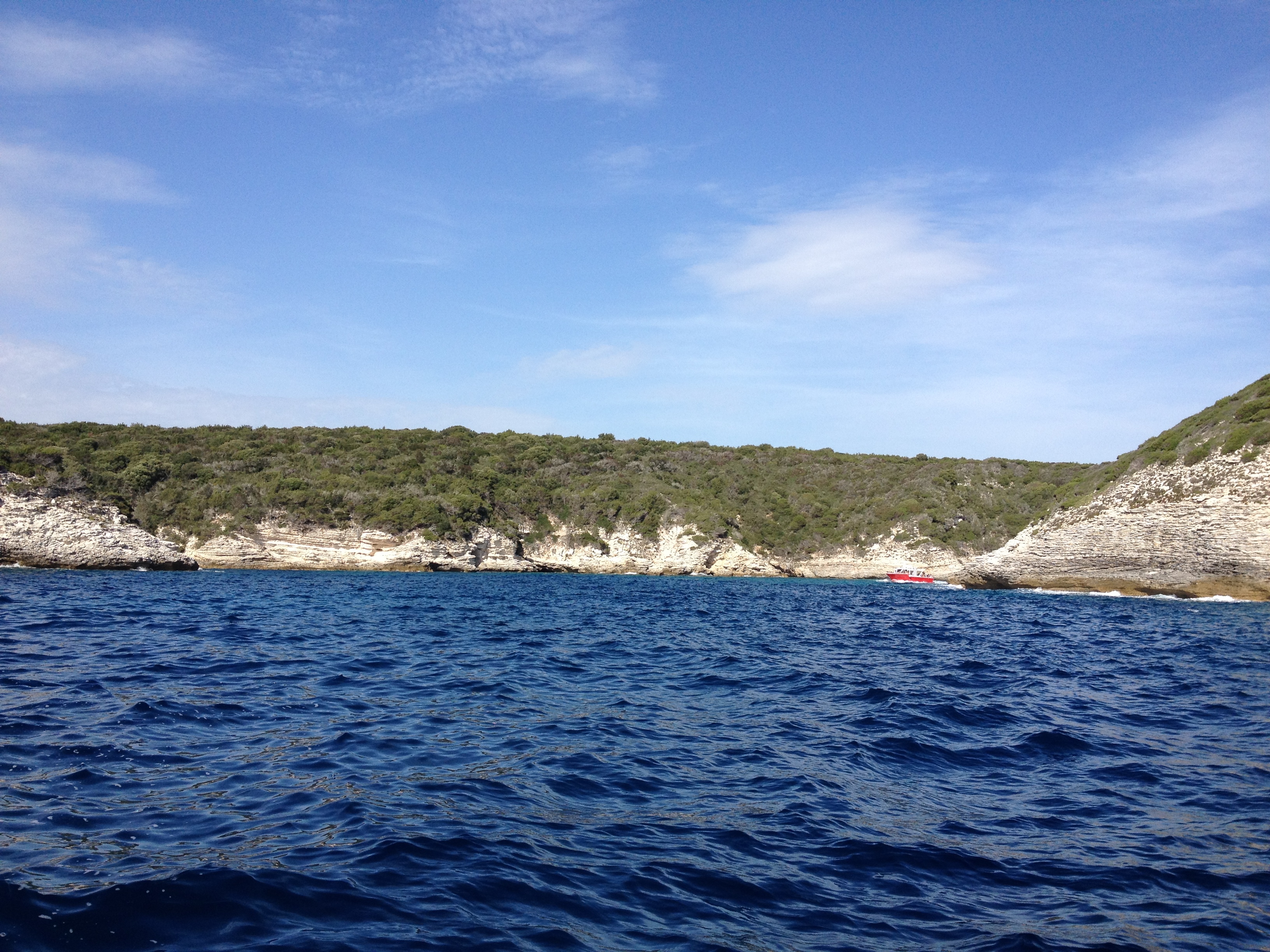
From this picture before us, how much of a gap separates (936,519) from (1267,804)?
76.6 meters

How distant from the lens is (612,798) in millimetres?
8523

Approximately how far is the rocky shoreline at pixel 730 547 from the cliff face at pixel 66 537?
7 centimetres

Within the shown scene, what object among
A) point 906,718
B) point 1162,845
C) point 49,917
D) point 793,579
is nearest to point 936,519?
point 793,579

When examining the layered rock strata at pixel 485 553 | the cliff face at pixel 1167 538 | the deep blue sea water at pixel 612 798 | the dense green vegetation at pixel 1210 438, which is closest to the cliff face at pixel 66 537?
the layered rock strata at pixel 485 553

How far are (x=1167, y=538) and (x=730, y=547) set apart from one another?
38.4 metres

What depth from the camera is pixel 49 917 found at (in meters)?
5.07

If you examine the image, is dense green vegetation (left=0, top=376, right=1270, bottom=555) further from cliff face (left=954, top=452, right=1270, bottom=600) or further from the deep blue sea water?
the deep blue sea water

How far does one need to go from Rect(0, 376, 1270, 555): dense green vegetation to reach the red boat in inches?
161

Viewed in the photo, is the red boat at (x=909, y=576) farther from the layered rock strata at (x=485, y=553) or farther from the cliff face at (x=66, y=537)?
the cliff face at (x=66, y=537)

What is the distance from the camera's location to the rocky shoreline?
4266cm

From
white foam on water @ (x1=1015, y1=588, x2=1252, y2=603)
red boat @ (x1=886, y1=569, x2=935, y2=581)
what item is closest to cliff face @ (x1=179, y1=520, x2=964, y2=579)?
red boat @ (x1=886, y1=569, x2=935, y2=581)

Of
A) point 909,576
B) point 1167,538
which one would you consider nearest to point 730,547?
point 909,576

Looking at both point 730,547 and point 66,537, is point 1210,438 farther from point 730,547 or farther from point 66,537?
point 66,537

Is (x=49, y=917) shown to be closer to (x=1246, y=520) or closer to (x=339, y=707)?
(x=339, y=707)
